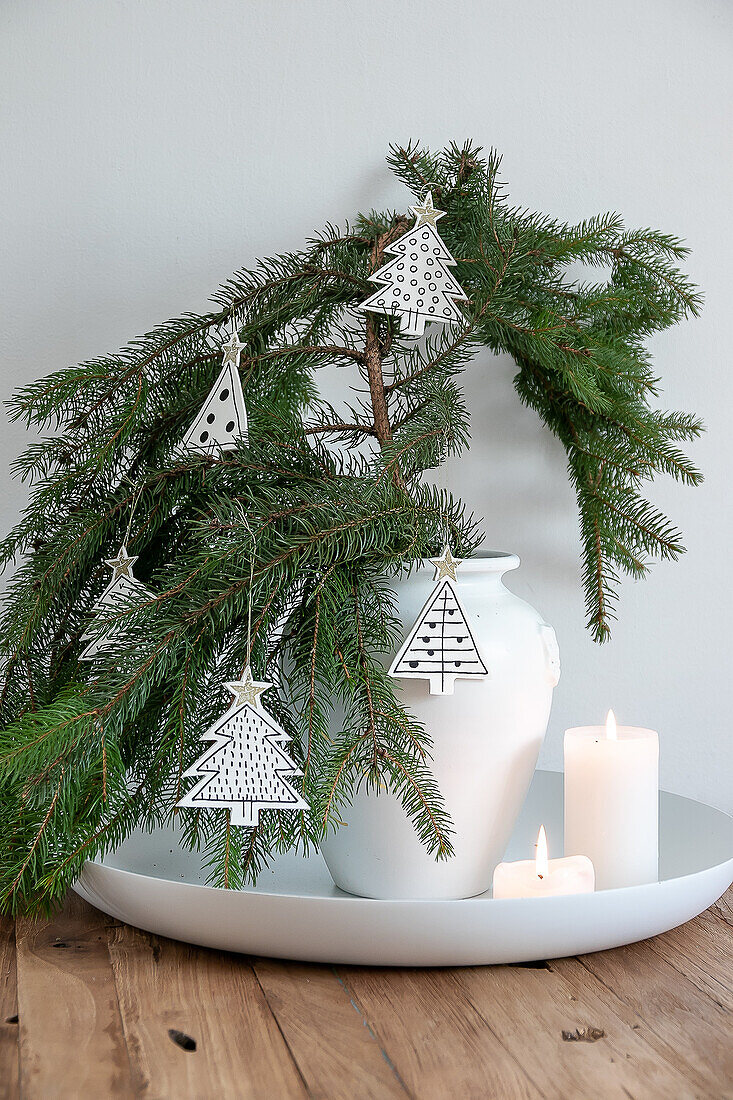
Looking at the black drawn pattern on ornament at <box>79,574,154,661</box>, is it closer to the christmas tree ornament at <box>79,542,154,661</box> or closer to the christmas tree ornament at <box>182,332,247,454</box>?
the christmas tree ornament at <box>79,542,154,661</box>

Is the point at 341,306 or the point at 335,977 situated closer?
the point at 335,977

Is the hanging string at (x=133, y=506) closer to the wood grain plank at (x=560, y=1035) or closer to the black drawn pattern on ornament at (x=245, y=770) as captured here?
the black drawn pattern on ornament at (x=245, y=770)

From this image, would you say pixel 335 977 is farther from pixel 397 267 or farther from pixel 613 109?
pixel 613 109

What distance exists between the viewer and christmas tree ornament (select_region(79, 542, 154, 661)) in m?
0.65

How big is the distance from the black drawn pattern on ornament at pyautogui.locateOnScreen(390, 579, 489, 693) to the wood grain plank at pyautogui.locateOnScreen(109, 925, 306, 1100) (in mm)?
219

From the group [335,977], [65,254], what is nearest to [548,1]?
[65,254]

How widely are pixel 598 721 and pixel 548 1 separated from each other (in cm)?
72

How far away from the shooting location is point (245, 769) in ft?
1.88

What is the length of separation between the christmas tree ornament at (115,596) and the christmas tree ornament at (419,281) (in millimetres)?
264

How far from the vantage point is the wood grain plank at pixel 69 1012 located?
479 millimetres

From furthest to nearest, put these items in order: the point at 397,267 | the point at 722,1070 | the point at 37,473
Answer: the point at 37,473
the point at 397,267
the point at 722,1070

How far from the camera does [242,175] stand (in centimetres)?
92

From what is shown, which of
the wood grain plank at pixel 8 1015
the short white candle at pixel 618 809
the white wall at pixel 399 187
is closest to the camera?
the wood grain plank at pixel 8 1015

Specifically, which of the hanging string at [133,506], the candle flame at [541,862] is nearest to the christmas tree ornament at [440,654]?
the candle flame at [541,862]
